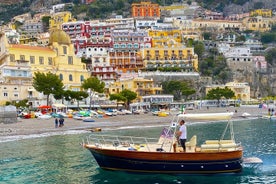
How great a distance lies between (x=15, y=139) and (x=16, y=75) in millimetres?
40481

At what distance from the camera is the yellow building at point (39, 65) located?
83.7 meters

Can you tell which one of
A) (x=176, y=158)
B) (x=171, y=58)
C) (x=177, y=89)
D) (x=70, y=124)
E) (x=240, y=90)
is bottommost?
(x=70, y=124)

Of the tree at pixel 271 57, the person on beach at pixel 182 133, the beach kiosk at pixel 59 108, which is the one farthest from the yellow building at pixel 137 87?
the person on beach at pixel 182 133

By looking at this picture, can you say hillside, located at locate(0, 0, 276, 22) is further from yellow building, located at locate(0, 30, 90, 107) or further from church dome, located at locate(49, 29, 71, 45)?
yellow building, located at locate(0, 30, 90, 107)

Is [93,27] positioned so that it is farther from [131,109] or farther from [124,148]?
[124,148]

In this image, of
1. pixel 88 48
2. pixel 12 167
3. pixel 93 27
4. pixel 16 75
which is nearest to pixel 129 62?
pixel 88 48

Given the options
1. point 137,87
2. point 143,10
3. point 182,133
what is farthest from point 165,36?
point 182,133

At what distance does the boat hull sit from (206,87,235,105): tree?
7673 centimetres

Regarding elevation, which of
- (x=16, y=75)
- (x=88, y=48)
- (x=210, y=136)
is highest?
(x=88, y=48)

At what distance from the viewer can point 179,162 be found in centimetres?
2547

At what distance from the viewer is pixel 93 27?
453 feet

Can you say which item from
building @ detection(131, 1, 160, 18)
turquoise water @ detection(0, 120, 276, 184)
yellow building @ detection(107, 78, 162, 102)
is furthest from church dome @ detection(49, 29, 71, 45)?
building @ detection(131, 1, 160, 18)

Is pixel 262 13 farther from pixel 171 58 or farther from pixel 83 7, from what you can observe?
pixel 171 58

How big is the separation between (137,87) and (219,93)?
56.9 feet
